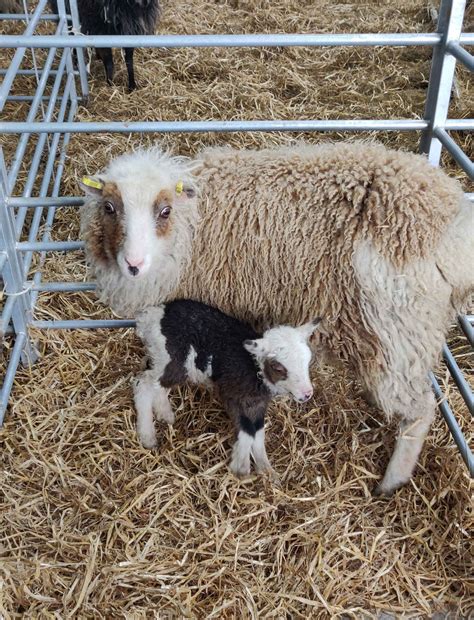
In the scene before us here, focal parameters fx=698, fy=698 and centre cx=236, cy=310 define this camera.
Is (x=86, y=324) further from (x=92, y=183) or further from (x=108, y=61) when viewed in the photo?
(x=108, y=61)

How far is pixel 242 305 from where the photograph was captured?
2742 millimetres

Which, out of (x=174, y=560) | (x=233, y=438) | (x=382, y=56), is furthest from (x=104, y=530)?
(x=382, y=56)

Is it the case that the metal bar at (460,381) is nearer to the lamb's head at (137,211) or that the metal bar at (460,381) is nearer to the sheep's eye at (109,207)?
the lamb's head at (137,211)

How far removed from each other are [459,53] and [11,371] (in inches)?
87.0

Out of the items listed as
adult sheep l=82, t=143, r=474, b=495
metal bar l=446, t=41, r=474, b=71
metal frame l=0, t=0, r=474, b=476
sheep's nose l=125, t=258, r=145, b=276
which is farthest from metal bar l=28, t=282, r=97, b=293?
metal bar l=446, t=41, r=474, b=71

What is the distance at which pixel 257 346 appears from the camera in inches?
97.7

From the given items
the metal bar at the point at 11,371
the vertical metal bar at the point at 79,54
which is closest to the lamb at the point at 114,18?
the vertical metal bar at the point at 79,54

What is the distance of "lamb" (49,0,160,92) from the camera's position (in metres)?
5.37

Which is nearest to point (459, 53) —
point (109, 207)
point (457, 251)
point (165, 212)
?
point (457, 251)

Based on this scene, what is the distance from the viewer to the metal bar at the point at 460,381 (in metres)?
2.62

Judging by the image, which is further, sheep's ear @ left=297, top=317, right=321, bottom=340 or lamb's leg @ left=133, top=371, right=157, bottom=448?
lamb's leg @ left=133, top=371, right=157, bottom=448

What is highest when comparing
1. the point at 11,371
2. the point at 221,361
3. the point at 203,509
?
the point at 221,361

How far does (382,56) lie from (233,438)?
4.29m

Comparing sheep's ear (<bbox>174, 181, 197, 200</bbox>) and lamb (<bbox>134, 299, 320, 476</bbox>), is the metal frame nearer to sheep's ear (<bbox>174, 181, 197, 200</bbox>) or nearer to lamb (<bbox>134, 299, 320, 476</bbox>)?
sheep's ear (<bbox>174, 181, 197, 200</bbox>)
